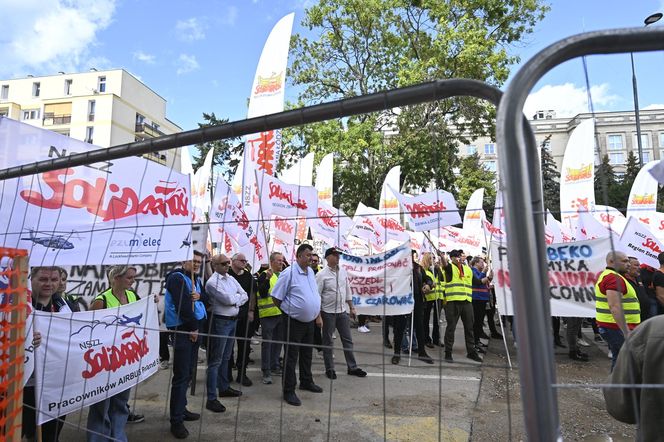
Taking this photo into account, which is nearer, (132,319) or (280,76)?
(132,319)

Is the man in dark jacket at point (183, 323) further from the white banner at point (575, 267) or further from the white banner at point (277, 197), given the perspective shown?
the white banner at point (575, 267)

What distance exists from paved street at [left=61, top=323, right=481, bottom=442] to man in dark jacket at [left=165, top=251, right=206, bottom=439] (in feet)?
0.54

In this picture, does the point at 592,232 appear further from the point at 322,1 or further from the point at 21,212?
the point at 322,1

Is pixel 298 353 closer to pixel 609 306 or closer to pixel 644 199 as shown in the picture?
pixel 609 306

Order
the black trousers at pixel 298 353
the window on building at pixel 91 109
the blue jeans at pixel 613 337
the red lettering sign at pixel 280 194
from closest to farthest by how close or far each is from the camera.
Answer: the black trousers at pixel 298 353, the blue jeans at pixel 613 337, the red lettering sign at pixel 280 194, the window on building at pixel 91 109

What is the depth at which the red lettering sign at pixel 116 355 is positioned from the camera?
300cm

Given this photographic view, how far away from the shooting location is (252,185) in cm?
754

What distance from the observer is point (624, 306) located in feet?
15.7

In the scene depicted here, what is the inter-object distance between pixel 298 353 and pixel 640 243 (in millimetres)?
5244

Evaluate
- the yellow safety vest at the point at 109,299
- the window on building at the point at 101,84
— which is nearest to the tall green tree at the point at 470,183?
the yellow safety vest at the point at 109,299

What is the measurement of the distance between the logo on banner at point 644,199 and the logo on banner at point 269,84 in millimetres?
8311

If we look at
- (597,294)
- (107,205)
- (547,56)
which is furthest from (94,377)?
(597,294)

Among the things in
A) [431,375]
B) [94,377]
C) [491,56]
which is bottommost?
[431,375]

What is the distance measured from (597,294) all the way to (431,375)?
2428 millimetres
